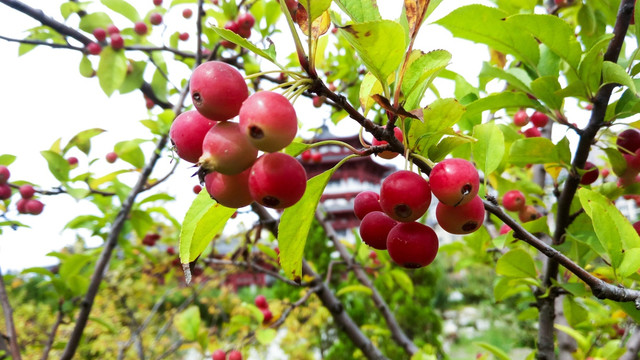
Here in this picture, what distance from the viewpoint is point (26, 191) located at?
2.17m

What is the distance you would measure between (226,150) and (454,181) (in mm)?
347

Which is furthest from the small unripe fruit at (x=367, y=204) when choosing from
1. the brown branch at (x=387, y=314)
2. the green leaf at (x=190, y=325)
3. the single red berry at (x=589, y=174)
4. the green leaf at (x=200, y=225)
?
the green leaf at (x=190, y=325)

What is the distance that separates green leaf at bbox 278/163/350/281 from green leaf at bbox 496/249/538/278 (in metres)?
0.65

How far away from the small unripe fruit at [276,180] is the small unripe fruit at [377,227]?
277 mm

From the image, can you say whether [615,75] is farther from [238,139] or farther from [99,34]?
[99,34]

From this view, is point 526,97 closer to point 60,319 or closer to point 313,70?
point 313,70

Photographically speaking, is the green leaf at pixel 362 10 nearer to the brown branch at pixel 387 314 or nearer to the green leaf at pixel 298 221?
the green leaf at pixel 298 221

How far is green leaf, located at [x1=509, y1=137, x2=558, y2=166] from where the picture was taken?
1136mm

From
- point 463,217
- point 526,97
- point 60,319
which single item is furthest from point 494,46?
point 60,319

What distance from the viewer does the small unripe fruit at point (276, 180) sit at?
22.4 inches

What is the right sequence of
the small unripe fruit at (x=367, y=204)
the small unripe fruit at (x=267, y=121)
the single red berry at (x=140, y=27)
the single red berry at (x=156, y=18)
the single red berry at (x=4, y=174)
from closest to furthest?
the small unripe fruit at (x=267, y=121) < the small unripe fruit at (x=367, y=204) < the single red berry at (x=4, y=174) < the single red berry at (x=140, y=27) < the single red berry at (x=156, y=18)

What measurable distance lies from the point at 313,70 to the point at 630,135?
1043 millimetres

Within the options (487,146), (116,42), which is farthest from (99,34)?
(487,146)

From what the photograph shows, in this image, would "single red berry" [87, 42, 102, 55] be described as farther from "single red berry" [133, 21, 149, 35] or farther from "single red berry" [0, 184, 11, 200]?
"single red berry" [0, 184, 11, 200]
